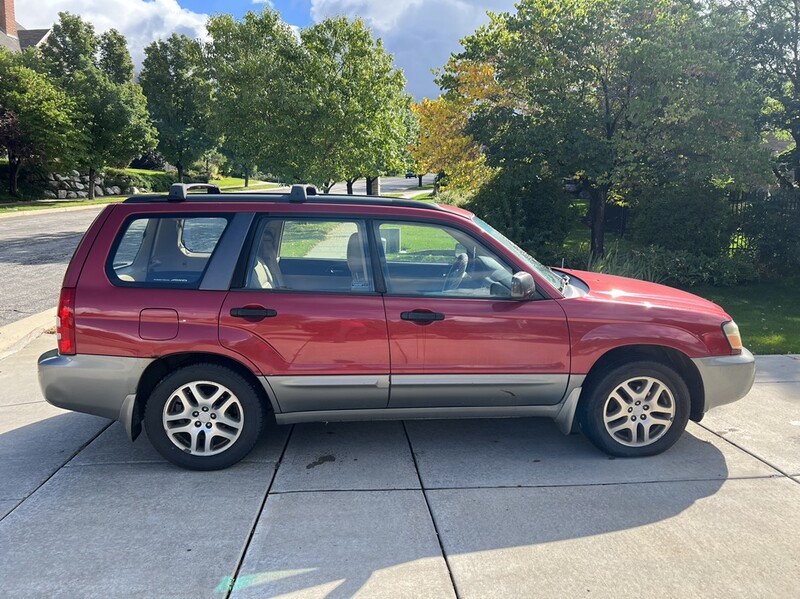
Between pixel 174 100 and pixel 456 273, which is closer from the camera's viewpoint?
pixel 456 273

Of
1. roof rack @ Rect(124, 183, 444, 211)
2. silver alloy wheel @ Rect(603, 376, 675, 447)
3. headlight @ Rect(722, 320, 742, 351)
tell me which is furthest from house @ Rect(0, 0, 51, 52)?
headlight @ Rect(722, 320, 742, 351)

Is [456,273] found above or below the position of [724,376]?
above

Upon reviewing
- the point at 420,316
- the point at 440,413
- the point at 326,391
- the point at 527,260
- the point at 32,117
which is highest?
the point at 32,117

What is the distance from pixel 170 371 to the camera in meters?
4.05

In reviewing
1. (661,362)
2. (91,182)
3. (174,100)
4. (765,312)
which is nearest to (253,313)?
(661,362)

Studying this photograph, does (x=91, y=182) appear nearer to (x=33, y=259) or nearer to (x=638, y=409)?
(x=33, y=259)

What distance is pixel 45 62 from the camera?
121ft

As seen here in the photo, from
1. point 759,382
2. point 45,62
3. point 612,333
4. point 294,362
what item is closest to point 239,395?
point 294,362

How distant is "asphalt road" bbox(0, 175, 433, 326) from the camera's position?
938 cm

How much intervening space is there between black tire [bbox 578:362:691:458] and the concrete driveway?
129 millimetres

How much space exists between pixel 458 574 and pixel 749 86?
1009 cm

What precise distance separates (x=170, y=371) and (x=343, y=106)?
45.3 feet

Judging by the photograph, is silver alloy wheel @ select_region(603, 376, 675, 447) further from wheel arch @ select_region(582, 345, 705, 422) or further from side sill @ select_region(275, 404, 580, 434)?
side sill @ select_region(275, 404, 580, 434)

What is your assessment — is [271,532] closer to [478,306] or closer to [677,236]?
[478,306]
